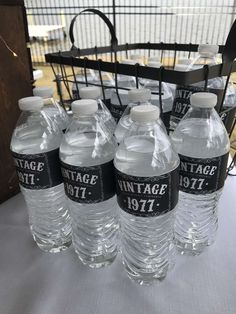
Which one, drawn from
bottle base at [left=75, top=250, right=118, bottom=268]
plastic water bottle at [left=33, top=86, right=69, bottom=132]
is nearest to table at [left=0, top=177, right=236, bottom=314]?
bottle base at [left=75, top=250, right=118, bottom=268]

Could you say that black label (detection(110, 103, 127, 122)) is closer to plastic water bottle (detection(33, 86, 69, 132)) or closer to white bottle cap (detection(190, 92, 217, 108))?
plastic water bottle (detection(33, 86, 69, 132))

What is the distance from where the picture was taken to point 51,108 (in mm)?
617

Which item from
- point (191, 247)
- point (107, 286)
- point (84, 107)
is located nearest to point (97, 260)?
point (107, 286)

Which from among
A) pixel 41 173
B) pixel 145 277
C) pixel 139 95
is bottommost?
pixel 145 277

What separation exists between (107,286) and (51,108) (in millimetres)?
373

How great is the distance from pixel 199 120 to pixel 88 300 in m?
0.34

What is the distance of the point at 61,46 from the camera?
13.6 feet

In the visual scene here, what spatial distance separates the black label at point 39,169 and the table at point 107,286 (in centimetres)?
15

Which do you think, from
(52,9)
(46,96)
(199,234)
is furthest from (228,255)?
(52,9)

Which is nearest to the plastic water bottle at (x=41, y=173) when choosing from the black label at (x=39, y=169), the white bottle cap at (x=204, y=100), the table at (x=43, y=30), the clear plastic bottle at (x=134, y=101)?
the black label at (x=39, y=169)

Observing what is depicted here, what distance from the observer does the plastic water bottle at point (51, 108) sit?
54cm

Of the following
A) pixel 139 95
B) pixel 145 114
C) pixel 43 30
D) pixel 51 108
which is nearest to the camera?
pixel 145 114

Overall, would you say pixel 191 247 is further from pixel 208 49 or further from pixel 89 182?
pixel 208 49

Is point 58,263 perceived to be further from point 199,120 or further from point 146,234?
point 199,120
